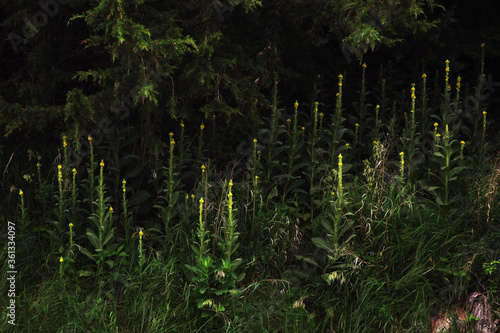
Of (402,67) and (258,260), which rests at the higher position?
(402,67)

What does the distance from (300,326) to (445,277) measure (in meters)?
1.11

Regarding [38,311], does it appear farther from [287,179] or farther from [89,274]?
[287,179]

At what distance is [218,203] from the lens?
4.80 m

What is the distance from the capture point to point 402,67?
7.12 metres

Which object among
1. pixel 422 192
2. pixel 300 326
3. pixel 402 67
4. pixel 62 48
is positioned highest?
pixel 62 48

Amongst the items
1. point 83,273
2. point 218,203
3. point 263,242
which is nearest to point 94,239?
point 83,273

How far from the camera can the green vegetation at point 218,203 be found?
4.12 metres

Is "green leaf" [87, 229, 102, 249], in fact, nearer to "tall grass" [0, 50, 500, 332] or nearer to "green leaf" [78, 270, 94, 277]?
"tall grass" [0, 50, 500, 332]

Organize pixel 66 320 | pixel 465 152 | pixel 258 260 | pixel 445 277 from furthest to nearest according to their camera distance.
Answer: pixel 465 152 → pixel 258 260 → pixel 445 277 → pixel 66 320

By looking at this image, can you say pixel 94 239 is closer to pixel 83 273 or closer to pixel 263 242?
pixel 83 273

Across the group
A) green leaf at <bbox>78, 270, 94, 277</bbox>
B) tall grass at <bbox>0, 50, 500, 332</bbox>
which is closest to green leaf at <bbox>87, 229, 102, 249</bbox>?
tall grass at <bbox>0, 50, 500, 332</bbox>

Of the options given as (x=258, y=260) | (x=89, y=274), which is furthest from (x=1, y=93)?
(x=258, y=260)

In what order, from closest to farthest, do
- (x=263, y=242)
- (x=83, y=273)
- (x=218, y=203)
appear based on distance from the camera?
(x=83, y=273), (x=263, y=242), (x=218, y=203)

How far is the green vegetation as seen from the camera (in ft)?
13.5
